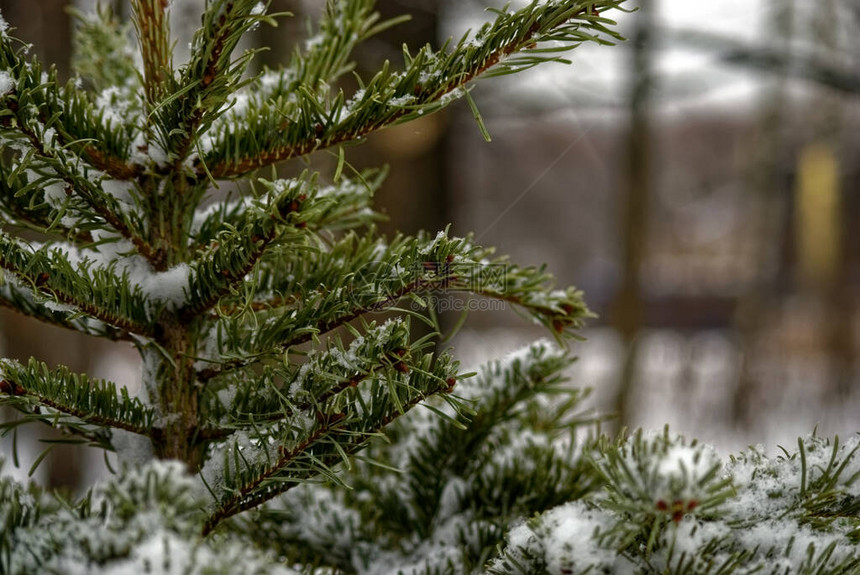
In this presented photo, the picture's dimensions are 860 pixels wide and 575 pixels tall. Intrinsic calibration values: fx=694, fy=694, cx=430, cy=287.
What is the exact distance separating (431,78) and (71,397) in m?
0.41

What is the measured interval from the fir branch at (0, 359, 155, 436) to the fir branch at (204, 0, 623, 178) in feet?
0.80

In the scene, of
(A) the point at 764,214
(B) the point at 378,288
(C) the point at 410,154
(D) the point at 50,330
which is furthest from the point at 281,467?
(A) the point at 764,214

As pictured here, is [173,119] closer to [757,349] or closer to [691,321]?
[757,349]

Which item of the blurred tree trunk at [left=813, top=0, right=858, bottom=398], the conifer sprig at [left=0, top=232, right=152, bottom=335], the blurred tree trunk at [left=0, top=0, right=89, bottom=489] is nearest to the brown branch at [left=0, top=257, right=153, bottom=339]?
the conifer sprig at [left=0, top=232, right=152, bottom=335]

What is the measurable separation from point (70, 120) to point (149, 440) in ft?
1.03

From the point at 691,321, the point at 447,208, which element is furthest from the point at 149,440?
the point at 691,321

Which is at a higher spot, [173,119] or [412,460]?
[173,119]

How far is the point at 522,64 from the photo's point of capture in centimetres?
59

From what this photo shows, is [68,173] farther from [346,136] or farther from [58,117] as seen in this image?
[346,136]

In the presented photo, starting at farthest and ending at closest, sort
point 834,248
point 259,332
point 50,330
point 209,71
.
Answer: point 834,248, point 50,330, point 259,332, point 209,71

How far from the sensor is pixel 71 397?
0.59m

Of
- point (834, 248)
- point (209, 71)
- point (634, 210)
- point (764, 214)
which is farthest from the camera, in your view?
point (834, 248)

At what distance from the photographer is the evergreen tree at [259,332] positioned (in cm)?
50

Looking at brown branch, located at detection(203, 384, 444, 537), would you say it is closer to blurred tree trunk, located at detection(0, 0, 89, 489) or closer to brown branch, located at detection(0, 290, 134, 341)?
brown branch, located at detection(0, 290, 134, 341)
